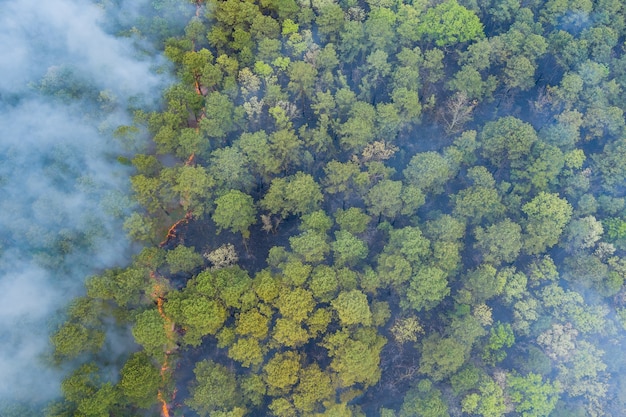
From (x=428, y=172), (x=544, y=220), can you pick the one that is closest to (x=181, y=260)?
(x=428, y=172)

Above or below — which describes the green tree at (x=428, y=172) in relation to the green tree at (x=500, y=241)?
above

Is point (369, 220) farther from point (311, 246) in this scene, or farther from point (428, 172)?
point (311, 246)

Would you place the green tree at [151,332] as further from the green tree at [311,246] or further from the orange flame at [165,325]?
the green tree at [311,246]

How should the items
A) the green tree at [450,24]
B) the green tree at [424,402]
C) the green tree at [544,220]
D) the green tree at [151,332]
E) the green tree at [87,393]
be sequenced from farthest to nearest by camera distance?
the green tree at [450,24] < the green tree at [544,220] < the green tree at [424,402] < the green tree at [151,332] < the green tree at [87,393]

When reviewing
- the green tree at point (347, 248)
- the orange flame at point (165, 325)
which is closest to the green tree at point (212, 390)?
the orange flame at point (165, 325)

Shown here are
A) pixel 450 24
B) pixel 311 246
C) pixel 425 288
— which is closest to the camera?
pixel 425 288

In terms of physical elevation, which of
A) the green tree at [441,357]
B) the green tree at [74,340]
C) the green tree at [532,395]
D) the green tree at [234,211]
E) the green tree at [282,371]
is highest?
the green tree at [234,211]

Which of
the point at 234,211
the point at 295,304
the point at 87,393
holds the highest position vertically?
the point at 234,211
